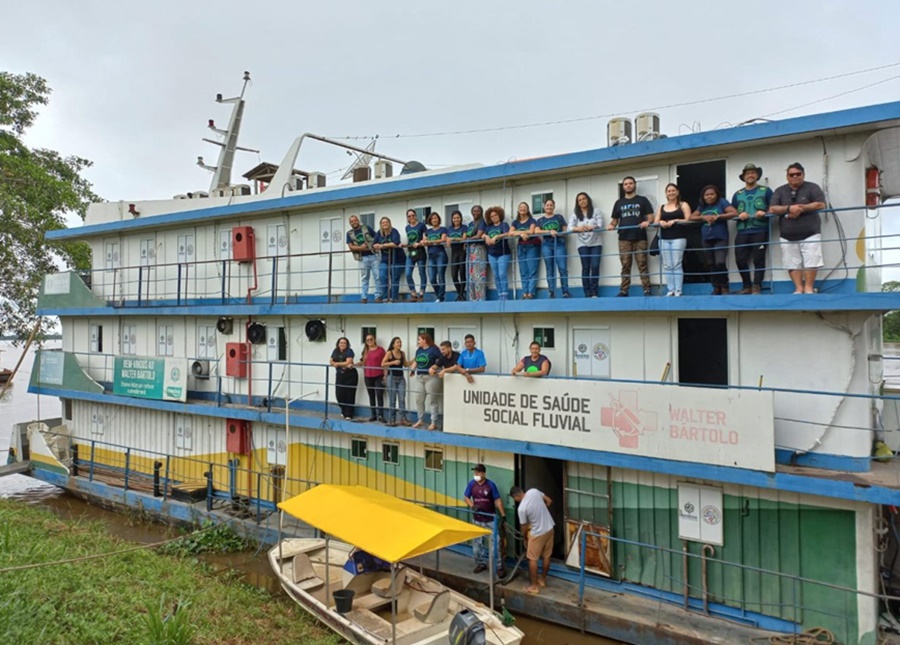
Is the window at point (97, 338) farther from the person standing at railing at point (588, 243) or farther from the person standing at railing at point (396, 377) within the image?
the person standing at railing at point (588, 243)

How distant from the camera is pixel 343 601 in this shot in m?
8.44

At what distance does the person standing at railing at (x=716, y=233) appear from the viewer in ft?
27.5

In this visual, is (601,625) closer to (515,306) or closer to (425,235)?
(515,306)

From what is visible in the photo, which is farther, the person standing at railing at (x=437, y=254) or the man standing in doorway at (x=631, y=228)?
the person standing at railing at (x=437, y=254)

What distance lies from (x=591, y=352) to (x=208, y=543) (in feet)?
26.7

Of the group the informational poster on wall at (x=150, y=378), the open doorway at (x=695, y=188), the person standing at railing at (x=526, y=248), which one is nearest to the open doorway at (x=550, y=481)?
the person standing at railing at (x=526, y=248)

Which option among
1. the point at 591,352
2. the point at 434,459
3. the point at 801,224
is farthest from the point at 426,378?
the point at 801,224

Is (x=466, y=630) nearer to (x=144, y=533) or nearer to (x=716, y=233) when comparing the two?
(x=716, y=233)

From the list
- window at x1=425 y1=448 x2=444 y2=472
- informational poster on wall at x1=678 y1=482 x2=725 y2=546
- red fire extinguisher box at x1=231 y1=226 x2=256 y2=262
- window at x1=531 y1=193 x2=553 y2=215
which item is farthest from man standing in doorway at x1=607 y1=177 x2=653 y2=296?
red fire extinguisher box at x1=231 y1=226 x2=256 y2=262

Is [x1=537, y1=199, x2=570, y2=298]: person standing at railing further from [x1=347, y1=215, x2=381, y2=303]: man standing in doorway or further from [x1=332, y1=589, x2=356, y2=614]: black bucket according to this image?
[x1=332, y1=589, x2=356, y2=614]: black bucket

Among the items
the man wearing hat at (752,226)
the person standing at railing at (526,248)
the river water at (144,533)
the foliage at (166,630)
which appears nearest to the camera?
the foliage at (166,630)

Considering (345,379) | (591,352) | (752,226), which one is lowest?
(345,379)

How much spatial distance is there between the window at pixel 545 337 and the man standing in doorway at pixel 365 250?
3202mm

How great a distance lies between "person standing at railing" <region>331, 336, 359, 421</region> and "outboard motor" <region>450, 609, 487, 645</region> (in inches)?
201
